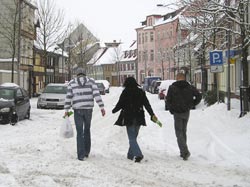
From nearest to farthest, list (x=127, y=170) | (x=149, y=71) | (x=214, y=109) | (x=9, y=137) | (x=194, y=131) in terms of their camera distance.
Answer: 1. (x=127, y=170)
2. (x=9, y=137)
3. (x=194, y=131)
4. (x=214, y=109)
5. (x=149, y=71)

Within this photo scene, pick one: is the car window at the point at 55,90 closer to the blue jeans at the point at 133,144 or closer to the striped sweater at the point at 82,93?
the striped sweater at the point at 82,93

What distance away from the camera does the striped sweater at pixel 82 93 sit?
9352 millimetres

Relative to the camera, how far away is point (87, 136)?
9453mm

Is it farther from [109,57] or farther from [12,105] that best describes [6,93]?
[109,57]

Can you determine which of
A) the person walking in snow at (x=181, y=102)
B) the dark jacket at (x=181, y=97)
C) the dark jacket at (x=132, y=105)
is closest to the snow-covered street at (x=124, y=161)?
the person walking in snow at (x=181, y=102)

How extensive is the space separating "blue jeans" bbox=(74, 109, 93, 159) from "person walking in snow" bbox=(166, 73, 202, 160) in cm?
168

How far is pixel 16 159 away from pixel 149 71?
81078 millimetres

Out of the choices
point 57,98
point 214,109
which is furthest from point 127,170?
Result: point 57,98

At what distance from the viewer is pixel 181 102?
9531 mm

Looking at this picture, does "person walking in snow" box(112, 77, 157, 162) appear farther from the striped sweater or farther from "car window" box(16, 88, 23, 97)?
"car window" box(16, 88, 23, 97)

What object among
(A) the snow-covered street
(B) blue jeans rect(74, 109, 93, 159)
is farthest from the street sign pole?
(B) blue jeans rect(74, 109, 93, 159)

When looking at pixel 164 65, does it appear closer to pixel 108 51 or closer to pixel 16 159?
pixel 108 51

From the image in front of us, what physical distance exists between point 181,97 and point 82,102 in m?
1.96

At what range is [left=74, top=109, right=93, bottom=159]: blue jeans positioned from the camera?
30.1ft
